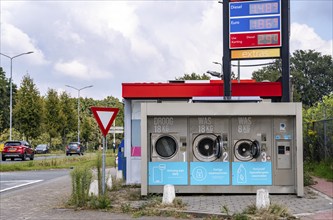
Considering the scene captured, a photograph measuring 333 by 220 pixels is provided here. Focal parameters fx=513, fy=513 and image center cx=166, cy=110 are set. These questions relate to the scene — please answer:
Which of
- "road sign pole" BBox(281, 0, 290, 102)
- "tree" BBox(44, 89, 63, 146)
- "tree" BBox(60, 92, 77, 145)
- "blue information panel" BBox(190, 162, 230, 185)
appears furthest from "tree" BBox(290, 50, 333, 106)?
"blue information panel" BBox(190, 162, 230, 185)

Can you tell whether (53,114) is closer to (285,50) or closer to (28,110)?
(28,110)

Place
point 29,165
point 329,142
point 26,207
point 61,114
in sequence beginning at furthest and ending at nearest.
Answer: point 61,114
point 29,165
point 329,142
point 26,207

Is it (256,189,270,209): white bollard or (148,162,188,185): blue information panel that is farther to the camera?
(148,162,188,185): blue information panel

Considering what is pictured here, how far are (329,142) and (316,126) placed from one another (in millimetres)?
2707

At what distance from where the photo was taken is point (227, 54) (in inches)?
617

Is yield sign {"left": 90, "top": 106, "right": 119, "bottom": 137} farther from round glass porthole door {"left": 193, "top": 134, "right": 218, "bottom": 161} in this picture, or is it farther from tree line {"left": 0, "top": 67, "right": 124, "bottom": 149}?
tree line {"left": 0, "top": 67, "right": 124, "bottom": 149}

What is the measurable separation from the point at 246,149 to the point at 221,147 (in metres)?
0.70

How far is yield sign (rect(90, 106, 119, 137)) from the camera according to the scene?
12.3 metres

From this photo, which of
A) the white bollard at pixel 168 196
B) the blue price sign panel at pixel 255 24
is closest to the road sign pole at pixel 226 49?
the blue price sign panel at pixel 255 24

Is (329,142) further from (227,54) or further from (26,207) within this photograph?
(26,207)

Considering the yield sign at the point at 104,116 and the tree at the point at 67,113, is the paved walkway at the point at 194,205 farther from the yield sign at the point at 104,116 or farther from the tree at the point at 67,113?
the tree at the point at 67,113

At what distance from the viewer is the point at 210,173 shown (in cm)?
1324

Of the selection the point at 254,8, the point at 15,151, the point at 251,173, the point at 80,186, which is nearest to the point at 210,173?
the point at 251,173

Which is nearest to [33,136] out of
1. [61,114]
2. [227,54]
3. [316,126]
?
[61,114]
